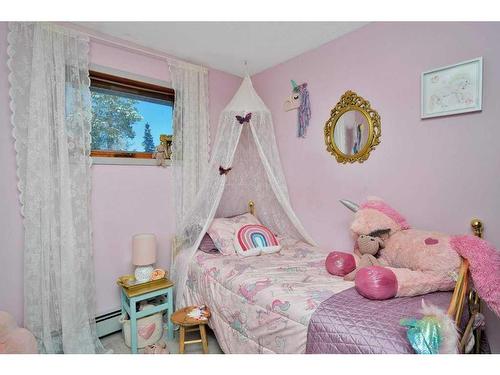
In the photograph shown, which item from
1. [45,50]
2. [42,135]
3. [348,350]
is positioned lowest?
[348,350]

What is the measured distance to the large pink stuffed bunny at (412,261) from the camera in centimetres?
140

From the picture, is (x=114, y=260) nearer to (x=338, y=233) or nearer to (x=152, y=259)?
(x=152, y=259)

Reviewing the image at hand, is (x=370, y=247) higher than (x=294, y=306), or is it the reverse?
(x=370, y=247)

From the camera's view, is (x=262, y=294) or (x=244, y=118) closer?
(x=262, y=294)

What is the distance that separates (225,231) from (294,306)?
1203mm

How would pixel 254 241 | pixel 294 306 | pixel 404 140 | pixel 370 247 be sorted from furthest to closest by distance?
pixel 254 241 → pixel 404 140 → pixel 370 247 → pixel 294 306

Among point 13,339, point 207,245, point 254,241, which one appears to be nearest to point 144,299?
point 207,245

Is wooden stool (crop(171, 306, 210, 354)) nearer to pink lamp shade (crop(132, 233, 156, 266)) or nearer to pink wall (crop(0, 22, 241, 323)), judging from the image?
pink lamp shade (crop(132, 233, 156, 266))

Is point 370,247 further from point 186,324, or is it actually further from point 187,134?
point 187,134

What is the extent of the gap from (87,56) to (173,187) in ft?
4.38

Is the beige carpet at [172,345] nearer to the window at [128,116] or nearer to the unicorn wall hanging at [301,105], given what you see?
the window at [128,116]

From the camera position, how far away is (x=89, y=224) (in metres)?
2.31

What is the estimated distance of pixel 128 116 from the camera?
267 centimetres
